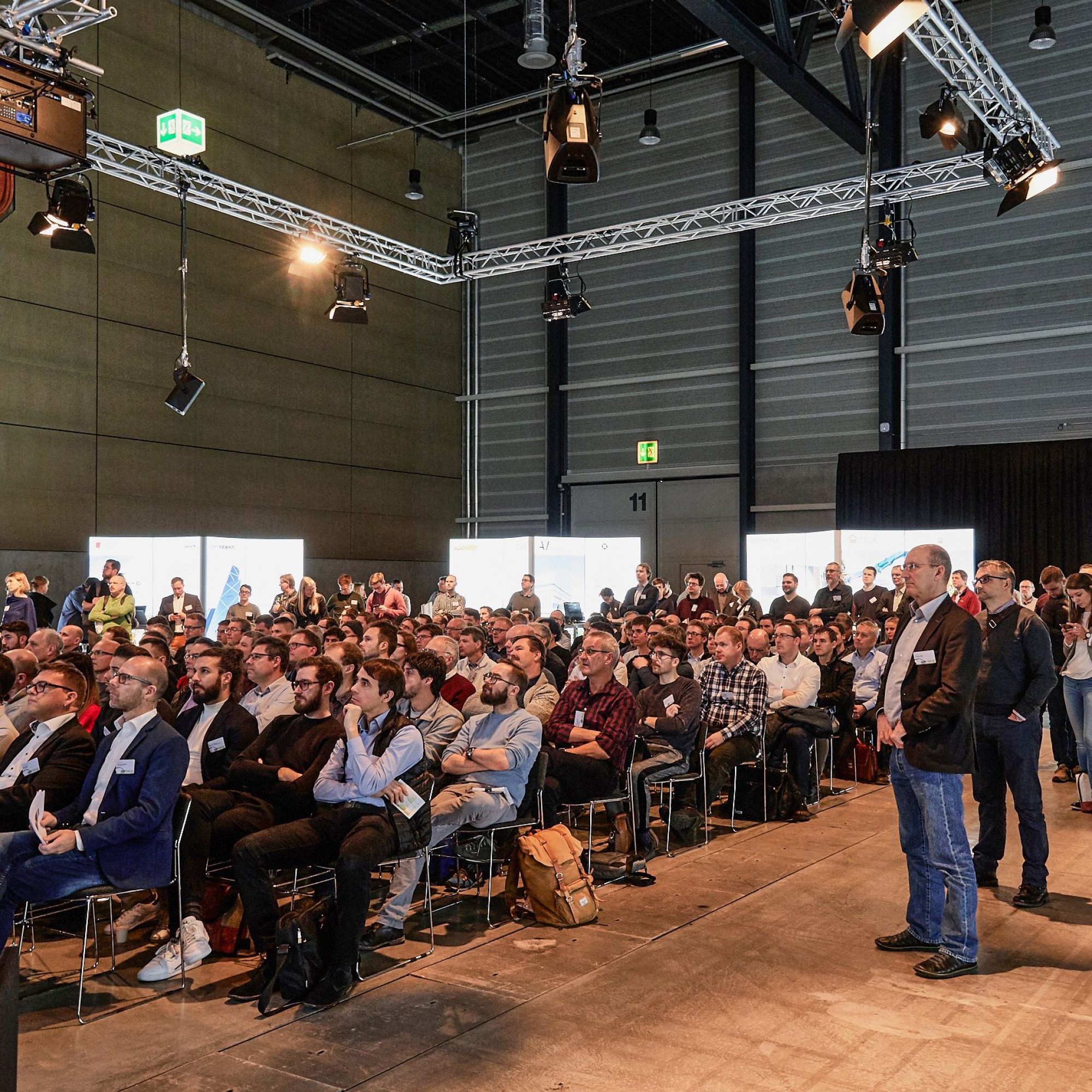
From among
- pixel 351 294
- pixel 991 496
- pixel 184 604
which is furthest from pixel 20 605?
pixel 991 496

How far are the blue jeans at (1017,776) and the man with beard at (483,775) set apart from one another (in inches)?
78.6

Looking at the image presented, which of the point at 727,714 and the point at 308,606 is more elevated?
the point at 308,606

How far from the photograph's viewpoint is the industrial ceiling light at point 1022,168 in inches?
368

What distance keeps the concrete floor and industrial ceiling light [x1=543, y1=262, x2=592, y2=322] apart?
10.2 m

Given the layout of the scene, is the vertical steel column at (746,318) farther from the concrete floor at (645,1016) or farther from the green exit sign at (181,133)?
the concrete floor at (645,1016)

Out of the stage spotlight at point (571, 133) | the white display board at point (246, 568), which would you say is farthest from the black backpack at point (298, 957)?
the white display board at point (246, 568)

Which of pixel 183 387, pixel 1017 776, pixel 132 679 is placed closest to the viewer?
pixel 132 679

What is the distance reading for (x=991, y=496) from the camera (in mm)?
13336

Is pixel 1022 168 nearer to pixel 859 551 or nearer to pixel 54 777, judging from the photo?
pixel 859 551

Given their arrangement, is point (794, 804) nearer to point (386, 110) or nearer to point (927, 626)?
point (927, 626)

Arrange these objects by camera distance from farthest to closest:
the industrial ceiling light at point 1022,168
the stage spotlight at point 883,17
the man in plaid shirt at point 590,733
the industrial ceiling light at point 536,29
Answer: the industrial ceiling light at point 1022,168, the industrial ceiling light at point 536,29, the stage spotlight at point 883,17, the man in plaid shirt at point 590,733

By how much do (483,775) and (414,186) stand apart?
46.7 feet

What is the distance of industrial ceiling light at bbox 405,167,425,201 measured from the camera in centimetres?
1691

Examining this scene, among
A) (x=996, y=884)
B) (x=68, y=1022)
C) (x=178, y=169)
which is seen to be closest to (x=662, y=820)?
(x=996, y=884)
